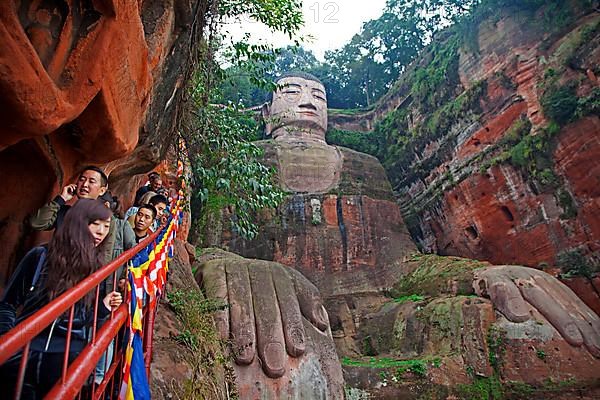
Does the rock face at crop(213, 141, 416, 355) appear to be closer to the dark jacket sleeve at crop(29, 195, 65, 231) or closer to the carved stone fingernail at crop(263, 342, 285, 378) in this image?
the carved stone fingernail at crop(263, 342, 285, 378)

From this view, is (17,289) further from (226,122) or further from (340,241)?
(340,241)

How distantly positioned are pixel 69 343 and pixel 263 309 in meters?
6.86

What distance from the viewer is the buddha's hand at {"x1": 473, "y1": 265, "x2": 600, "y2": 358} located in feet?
31.4

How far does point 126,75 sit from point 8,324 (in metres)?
2.06

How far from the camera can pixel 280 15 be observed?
25.5 feet

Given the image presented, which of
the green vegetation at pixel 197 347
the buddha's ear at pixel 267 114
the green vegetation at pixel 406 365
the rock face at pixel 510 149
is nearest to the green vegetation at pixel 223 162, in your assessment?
the green vegetation at pixel 197 347

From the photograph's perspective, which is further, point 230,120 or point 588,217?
point 588,217

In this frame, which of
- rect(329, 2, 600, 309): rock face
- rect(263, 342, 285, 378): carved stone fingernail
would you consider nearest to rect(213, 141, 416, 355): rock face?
rect(329, 2, 600, 309): rock face

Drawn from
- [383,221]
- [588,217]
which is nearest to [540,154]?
[588,217]

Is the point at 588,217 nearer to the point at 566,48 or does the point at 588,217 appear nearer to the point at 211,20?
the point at 566,48

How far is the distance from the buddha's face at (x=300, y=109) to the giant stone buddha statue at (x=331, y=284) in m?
0.06

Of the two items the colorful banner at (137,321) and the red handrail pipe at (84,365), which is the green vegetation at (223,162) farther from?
the red handrail pipe at (84,365)

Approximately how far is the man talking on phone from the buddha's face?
54.3 ft

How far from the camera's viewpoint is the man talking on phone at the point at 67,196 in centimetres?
277
